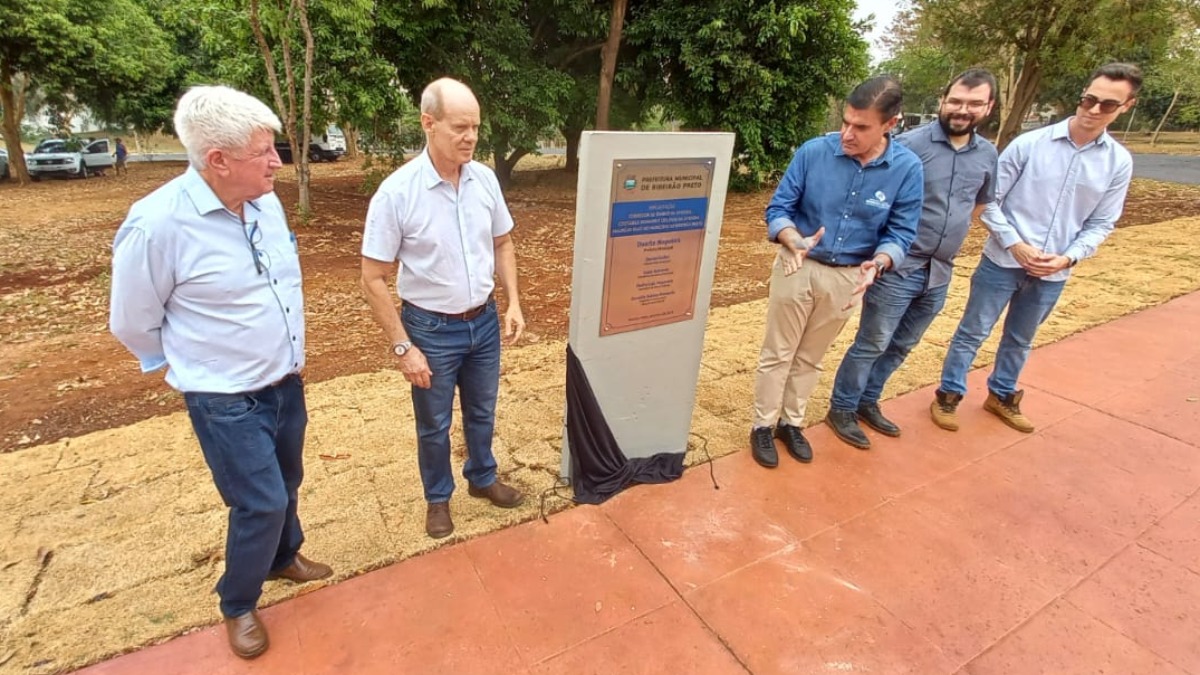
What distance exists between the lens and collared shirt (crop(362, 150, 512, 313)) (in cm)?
197

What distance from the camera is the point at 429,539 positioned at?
2.40m

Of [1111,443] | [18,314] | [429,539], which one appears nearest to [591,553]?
[429,539]

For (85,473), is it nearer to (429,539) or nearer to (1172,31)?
(429,539)

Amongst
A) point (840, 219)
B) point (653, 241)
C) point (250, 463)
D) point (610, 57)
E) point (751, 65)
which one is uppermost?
point (751, 65)

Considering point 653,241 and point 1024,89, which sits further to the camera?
point 1024,89

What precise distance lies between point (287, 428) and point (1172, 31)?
16725 mm

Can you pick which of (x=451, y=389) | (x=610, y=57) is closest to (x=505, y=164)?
(x=610, y=57)

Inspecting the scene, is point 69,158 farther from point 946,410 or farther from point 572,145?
Answer: point 946,410

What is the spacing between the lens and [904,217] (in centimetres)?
263

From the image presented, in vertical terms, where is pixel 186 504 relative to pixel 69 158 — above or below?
above

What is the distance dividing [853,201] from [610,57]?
999 centimetres

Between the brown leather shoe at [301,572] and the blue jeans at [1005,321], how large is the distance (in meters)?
3.31

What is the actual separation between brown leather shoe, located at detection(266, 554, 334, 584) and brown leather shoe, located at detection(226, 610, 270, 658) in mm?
263

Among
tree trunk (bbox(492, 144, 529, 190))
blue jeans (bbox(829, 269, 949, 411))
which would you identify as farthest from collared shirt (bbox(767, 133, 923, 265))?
tree trunk (bbox(492, 144, 529, 190))
